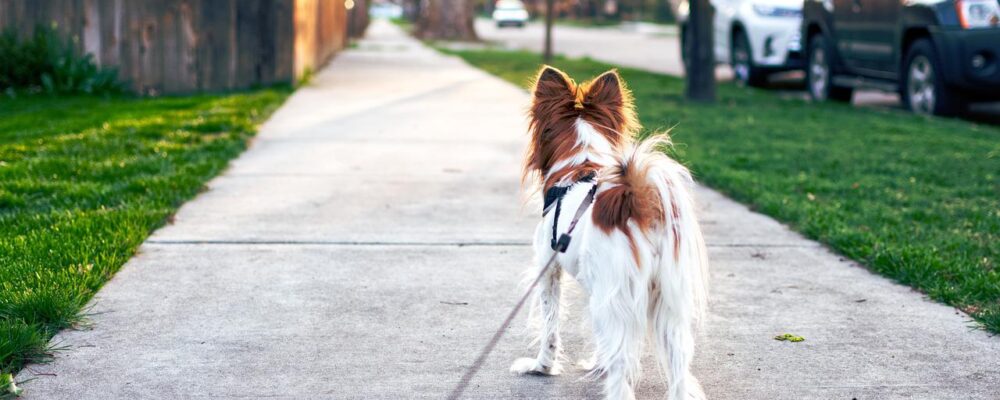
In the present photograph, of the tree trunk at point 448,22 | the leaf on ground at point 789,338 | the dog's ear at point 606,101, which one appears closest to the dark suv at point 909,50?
the leaf on ground at point 789,338

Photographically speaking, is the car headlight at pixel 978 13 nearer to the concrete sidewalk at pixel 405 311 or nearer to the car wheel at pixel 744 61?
the concrete sidewalk at pixel 405 311

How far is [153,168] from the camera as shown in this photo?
8242 millimetres

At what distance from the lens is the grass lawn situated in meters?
5.67

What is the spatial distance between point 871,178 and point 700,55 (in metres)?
5.95

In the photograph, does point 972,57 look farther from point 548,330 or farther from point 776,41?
point 548,330

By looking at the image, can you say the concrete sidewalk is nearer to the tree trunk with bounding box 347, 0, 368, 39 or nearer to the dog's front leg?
the dog's front leg

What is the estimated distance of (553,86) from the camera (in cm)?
388

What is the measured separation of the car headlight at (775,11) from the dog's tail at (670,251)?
1332 centimetres

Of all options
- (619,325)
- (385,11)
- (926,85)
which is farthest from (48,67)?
(385,11)

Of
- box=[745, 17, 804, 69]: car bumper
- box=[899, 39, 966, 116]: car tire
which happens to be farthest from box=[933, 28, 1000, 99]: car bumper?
box=[745, 17, 804, 69]: car bumper

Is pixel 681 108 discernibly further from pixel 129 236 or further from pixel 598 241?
pixel 598 241

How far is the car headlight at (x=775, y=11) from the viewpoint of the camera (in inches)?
637

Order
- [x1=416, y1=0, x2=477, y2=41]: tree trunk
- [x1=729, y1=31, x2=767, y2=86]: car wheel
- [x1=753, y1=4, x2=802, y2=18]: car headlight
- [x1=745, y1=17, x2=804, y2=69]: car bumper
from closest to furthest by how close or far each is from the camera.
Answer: [x1=745, y1=17, x2=804, y2=69]: car bumper < [x1=753, y1=4, x2=802, y2=18]: car headlight < [x1=729, y1=31, x2=767, y2=86]: car wheel < [x1=416, y1=0, x2=477, y2=41]: tree trunk

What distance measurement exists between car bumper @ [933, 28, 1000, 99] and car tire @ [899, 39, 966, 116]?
0.22 meters
